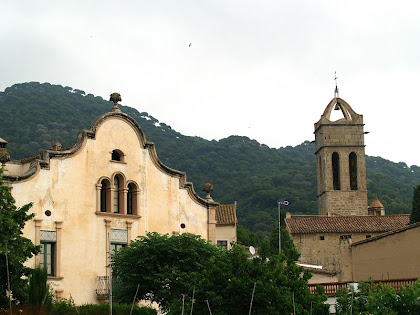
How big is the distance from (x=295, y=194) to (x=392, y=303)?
10076cm

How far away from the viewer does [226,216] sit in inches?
2098

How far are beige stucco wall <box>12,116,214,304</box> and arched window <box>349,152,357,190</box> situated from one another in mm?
59371

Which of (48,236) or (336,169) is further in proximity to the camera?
(336,169)

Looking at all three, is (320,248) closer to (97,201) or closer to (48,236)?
(97,201)

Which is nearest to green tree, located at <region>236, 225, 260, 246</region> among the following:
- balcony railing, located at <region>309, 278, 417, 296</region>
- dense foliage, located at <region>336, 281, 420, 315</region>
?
balcony railing, located at <region>309, 278, 417, 296</region>

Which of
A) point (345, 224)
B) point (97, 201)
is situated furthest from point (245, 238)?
point (97, 201)

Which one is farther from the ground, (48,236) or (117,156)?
(117,156)

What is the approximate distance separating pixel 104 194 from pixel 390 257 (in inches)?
566

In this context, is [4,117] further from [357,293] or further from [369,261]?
[357,293]

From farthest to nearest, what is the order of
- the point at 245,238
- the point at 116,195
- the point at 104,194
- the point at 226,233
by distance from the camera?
the point at 245,238 < the point at 226,233 < the point at 116,195 < the point at 104,194

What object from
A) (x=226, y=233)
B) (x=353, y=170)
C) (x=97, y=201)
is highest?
(x=353, y=170)

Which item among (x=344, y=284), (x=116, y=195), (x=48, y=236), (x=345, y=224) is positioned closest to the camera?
(x=344, y=284)

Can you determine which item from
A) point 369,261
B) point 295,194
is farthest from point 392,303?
point 295,194

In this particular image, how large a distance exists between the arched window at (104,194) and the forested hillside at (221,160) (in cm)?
5744
